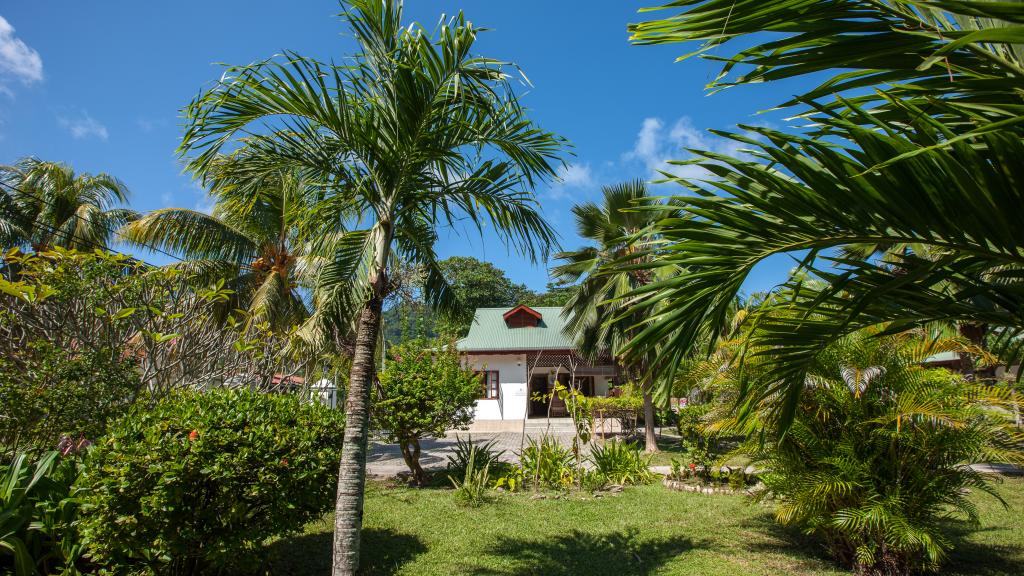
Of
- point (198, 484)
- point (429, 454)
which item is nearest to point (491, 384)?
point (429, 454)

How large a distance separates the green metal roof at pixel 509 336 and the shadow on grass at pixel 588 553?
52.1 feet

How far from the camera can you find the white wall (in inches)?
897

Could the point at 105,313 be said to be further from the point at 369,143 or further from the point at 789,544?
the point at 789,544

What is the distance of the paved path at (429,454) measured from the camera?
39.6ft

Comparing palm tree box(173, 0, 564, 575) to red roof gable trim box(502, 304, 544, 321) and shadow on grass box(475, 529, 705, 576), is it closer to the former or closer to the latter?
A: shadow on grass box(475, 529, 705, 576)

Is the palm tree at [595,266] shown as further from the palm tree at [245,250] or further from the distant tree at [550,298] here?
the distant tree at [550,298]

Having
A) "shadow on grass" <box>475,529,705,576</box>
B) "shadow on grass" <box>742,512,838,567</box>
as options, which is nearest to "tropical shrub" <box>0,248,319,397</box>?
"shadow on grass" <box>475,529,705,576</box>

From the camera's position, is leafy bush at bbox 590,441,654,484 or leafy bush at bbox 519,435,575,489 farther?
leafy bush at bbox 590,441,654,484

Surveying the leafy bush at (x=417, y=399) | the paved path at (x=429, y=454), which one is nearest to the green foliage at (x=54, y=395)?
the leafy bush at (x=417, y=399)

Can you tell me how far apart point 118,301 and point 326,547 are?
11.9ft

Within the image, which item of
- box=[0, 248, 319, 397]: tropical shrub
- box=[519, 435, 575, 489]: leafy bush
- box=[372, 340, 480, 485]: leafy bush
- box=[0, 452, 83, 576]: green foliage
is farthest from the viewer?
box=[372, 340, 480, 485]: leafy bush

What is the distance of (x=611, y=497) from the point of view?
8664 mm

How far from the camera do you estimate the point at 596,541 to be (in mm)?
6258

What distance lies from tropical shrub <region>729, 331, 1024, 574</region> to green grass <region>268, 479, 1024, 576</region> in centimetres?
63
